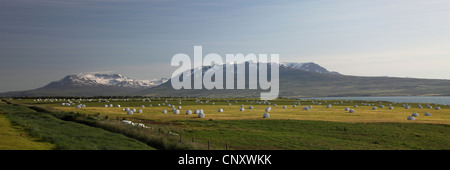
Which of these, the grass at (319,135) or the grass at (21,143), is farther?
the grass at (319,135)

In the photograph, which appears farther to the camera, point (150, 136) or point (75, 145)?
point (150, 136)

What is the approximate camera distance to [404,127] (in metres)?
54.2

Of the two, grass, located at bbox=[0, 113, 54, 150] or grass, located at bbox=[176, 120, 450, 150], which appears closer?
grass, located at bbox=[0, 113, 54, 150]

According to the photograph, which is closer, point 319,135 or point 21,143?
point 21,143

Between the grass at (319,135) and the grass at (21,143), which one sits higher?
the grass at (21,143)

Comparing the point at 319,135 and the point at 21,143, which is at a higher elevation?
the point at 21,143

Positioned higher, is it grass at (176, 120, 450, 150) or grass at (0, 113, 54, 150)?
grass at (0, 113, 54, 150)
